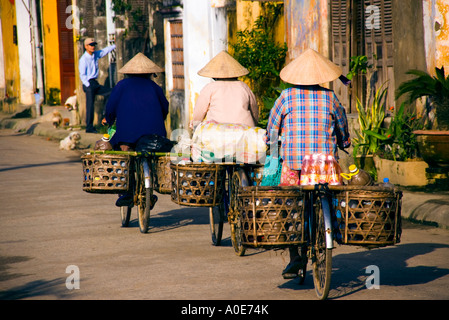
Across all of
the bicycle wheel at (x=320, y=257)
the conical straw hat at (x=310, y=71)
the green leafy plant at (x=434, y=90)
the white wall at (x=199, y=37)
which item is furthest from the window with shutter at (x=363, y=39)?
the bicycle wheel at (x=320, y=257)

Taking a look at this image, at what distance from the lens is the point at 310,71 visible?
6637 mm

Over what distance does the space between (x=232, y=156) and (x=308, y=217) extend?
6.10 ft

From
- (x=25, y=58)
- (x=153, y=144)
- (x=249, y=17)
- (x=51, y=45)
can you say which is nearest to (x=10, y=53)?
(x=25, y=58)

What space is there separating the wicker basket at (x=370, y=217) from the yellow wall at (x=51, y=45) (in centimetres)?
2106

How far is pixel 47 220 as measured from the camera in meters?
10.1

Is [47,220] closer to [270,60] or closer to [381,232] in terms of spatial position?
[381,232]

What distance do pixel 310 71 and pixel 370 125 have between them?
19.5 feet

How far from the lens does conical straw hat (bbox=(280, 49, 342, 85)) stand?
6.60 meters

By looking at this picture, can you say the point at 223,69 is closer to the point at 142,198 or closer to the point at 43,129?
the point at 142,198

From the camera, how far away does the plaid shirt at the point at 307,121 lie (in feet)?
21.7

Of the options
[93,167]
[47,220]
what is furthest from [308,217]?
[47,220]

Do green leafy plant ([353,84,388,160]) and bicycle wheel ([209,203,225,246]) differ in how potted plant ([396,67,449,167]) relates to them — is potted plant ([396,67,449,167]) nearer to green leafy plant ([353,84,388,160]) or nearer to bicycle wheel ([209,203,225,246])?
green leafy plant ([353,84,388,160])

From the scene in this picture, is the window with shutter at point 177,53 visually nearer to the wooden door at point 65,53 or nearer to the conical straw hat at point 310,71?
the wooden door at point 65,53

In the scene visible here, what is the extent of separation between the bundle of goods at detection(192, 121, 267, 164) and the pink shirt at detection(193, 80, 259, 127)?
498 mm
